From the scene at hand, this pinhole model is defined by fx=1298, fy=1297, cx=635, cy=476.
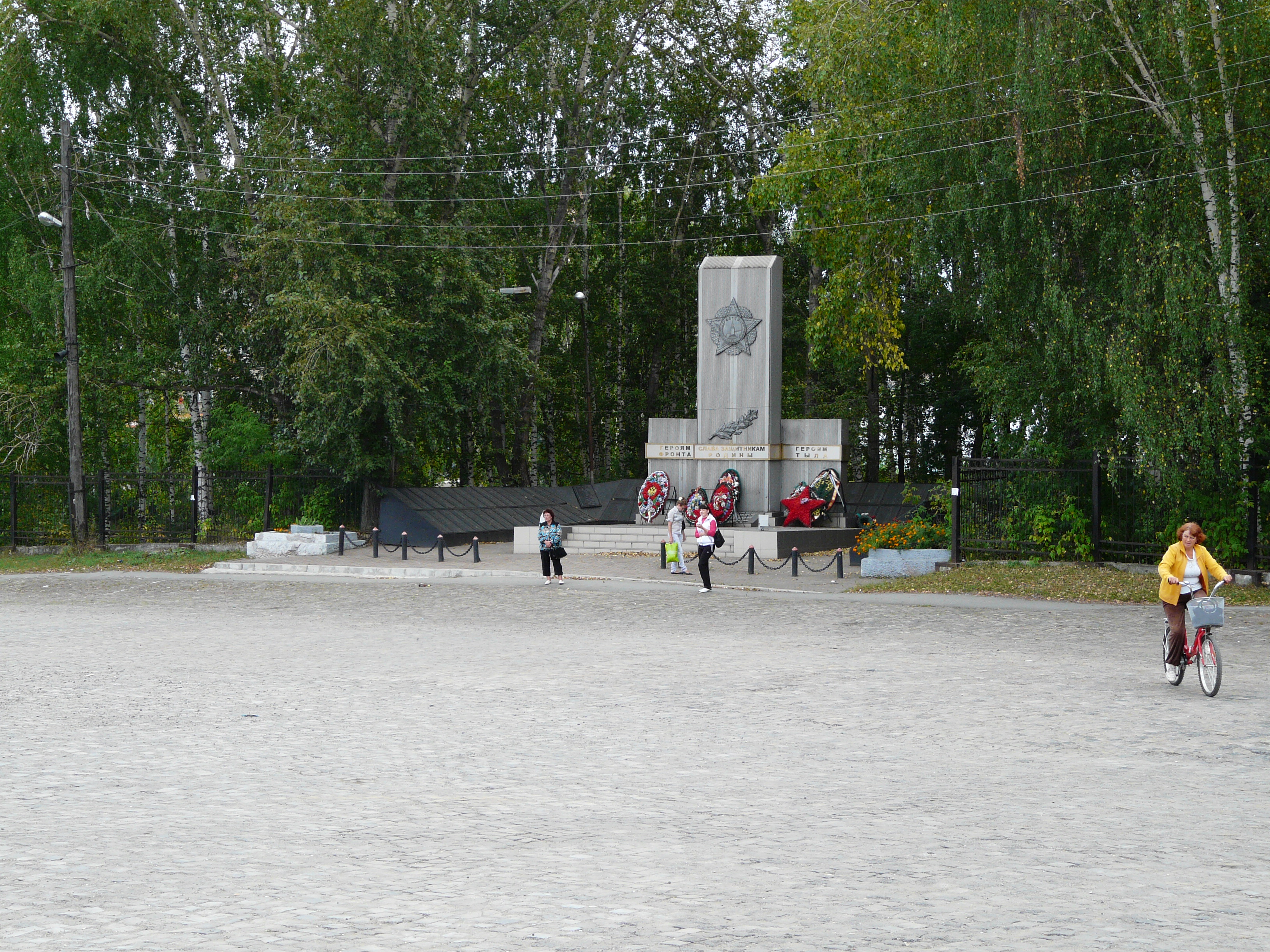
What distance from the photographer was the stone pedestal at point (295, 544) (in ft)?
102

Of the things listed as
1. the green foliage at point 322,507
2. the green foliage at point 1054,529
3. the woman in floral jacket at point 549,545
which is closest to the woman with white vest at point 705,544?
the woman in floral jacket at point 549,545

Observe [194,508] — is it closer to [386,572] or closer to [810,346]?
[386,572]

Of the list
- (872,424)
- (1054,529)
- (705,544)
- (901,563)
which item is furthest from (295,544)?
(872,424)

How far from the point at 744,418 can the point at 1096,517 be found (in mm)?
13387

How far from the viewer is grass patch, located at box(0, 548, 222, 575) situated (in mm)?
28672

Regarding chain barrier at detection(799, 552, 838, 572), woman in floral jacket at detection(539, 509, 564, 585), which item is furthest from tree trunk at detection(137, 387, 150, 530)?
chain barrier at detection(799, 552, 838, 572)

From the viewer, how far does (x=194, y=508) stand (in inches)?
1307

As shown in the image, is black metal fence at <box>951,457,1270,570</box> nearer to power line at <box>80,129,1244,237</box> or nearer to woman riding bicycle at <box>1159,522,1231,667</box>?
power line at <box>80,129,1244,237</box>

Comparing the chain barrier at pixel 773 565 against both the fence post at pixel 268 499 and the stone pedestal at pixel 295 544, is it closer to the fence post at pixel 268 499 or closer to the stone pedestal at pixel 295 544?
the stone pedestal at pixel 295 544

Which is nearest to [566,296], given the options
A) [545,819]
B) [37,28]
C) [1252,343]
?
[37,28]

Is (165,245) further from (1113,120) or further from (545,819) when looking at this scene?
(545,819)

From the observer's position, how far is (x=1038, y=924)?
17.6ft

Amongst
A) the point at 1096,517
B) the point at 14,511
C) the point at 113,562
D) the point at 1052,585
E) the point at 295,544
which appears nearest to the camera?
the point at 1052,585

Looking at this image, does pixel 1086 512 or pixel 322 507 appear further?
pixel 322 507
